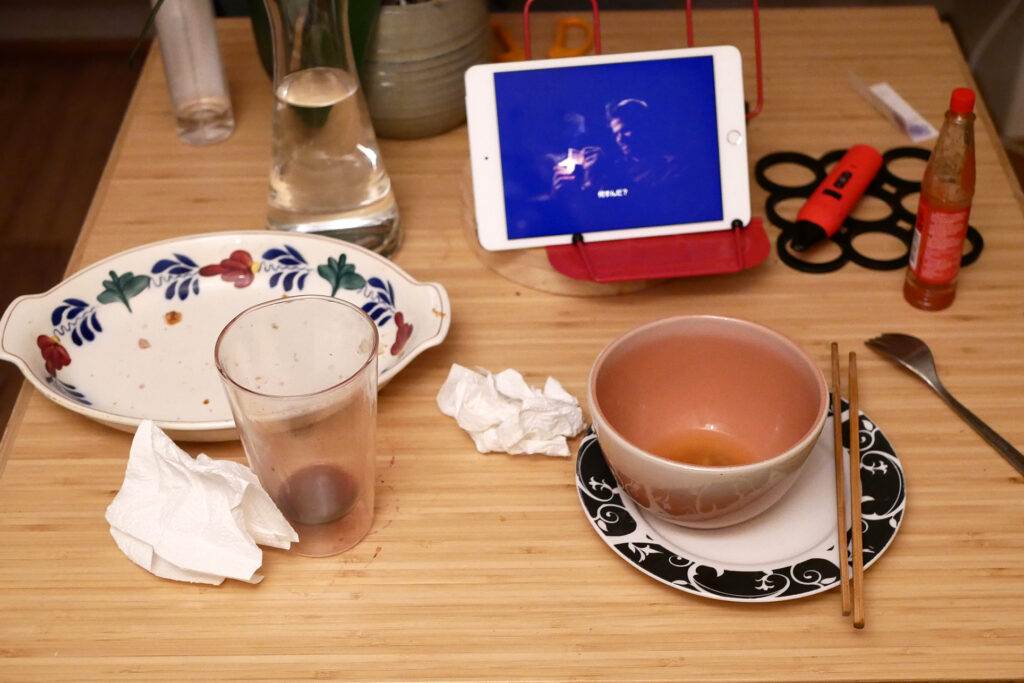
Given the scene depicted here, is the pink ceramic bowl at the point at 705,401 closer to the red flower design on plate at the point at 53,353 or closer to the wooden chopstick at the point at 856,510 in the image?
the wooden chopstick at the point at 856,510

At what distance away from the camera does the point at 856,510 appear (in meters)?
0.66

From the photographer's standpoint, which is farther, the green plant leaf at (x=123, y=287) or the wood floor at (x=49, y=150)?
the wood floor at (x=49, y=150)

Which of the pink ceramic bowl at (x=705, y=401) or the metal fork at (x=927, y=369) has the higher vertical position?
the pink ceramic bowl at (x=705, y=401)

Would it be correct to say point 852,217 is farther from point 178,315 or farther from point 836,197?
point 178,315

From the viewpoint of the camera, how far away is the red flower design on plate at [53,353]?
81 centimetres

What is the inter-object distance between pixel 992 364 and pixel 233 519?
57 centimetres

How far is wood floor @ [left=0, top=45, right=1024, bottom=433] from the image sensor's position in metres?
1.97

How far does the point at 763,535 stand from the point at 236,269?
49 centimetres

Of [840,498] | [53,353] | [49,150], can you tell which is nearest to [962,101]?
[840,498]

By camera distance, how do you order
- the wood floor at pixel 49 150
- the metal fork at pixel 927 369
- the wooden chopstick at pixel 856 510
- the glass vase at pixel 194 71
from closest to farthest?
the wooden chopstick at pixel 856 510
the metal fork at pixel 927 369
the glass vase at pixel 194 71
the wood floor at pixel 49 150

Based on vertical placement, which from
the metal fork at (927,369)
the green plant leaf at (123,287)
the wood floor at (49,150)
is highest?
the green plant leaf at (123,287)

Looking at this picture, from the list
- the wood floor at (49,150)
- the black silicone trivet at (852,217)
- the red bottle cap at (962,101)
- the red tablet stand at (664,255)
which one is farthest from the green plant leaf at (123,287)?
the wood floor at (49,150)

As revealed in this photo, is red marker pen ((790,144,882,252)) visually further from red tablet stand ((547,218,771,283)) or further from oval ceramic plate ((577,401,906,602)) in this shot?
oval ceramic plate ((577,401,906,602))

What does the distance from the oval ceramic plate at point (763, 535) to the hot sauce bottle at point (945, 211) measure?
0.62ft
